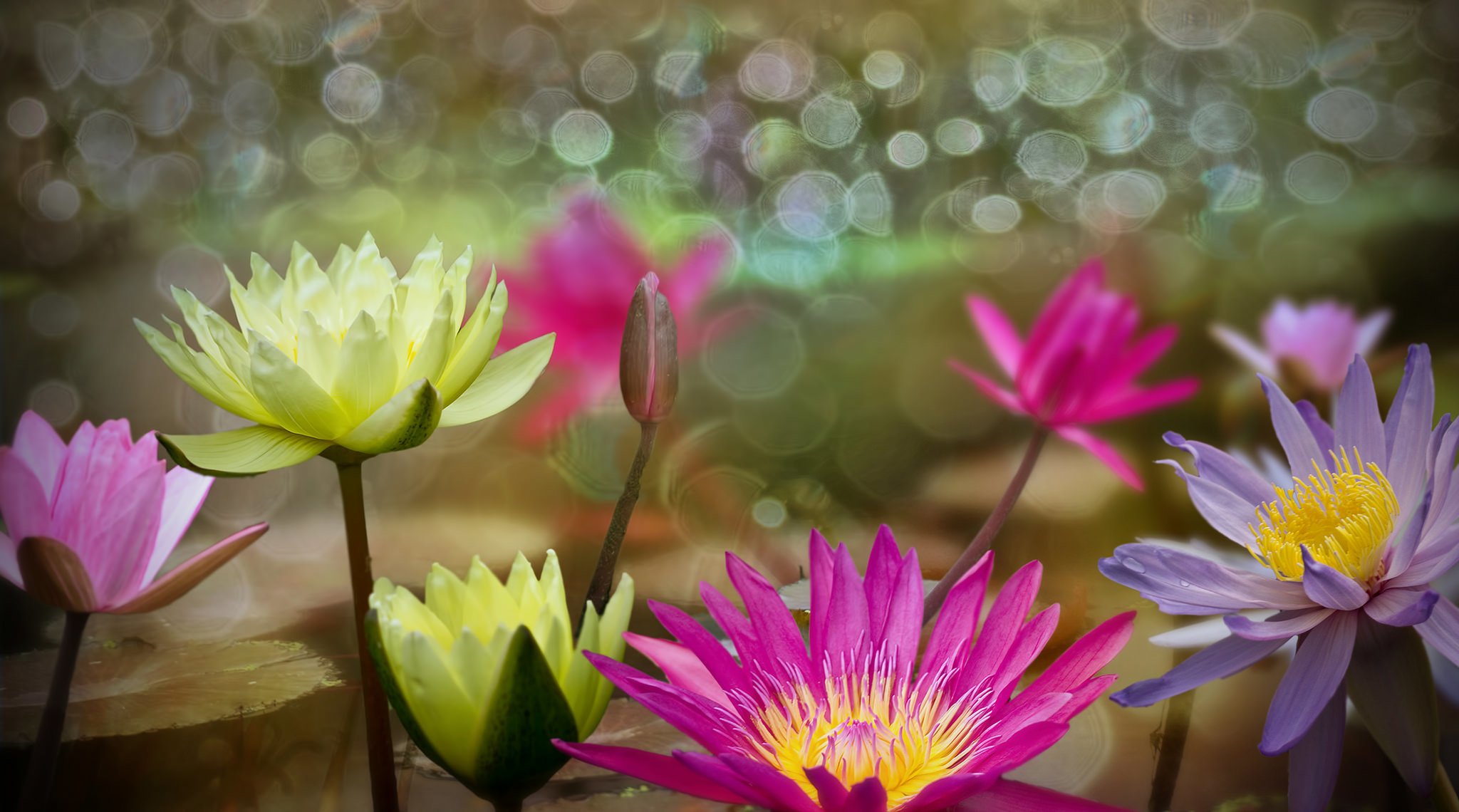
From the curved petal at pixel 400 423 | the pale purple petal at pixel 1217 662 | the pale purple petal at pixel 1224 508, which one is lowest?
the pale purple petal at pixel 1217 662

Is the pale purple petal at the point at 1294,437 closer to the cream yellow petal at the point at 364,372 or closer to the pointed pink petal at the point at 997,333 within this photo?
the pointed pink petal at the point at 997,333

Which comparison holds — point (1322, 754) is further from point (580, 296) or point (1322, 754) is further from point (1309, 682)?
point (580, 296)

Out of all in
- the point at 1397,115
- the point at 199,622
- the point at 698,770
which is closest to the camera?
the point at 698,770

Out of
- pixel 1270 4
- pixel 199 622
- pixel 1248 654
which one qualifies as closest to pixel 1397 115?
pixel 1270 4

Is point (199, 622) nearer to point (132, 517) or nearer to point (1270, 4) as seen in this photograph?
point (132, 517)

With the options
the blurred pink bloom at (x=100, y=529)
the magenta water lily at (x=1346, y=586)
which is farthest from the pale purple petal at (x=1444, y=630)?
the blurred pink bloom at (x=100, y=529)

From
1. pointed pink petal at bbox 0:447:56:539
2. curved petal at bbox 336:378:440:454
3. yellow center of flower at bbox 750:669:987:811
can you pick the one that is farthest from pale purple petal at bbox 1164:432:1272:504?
pointed pink petal at bbox 0:447:56:539

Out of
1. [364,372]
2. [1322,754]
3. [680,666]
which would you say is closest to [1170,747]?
[1322,754]
